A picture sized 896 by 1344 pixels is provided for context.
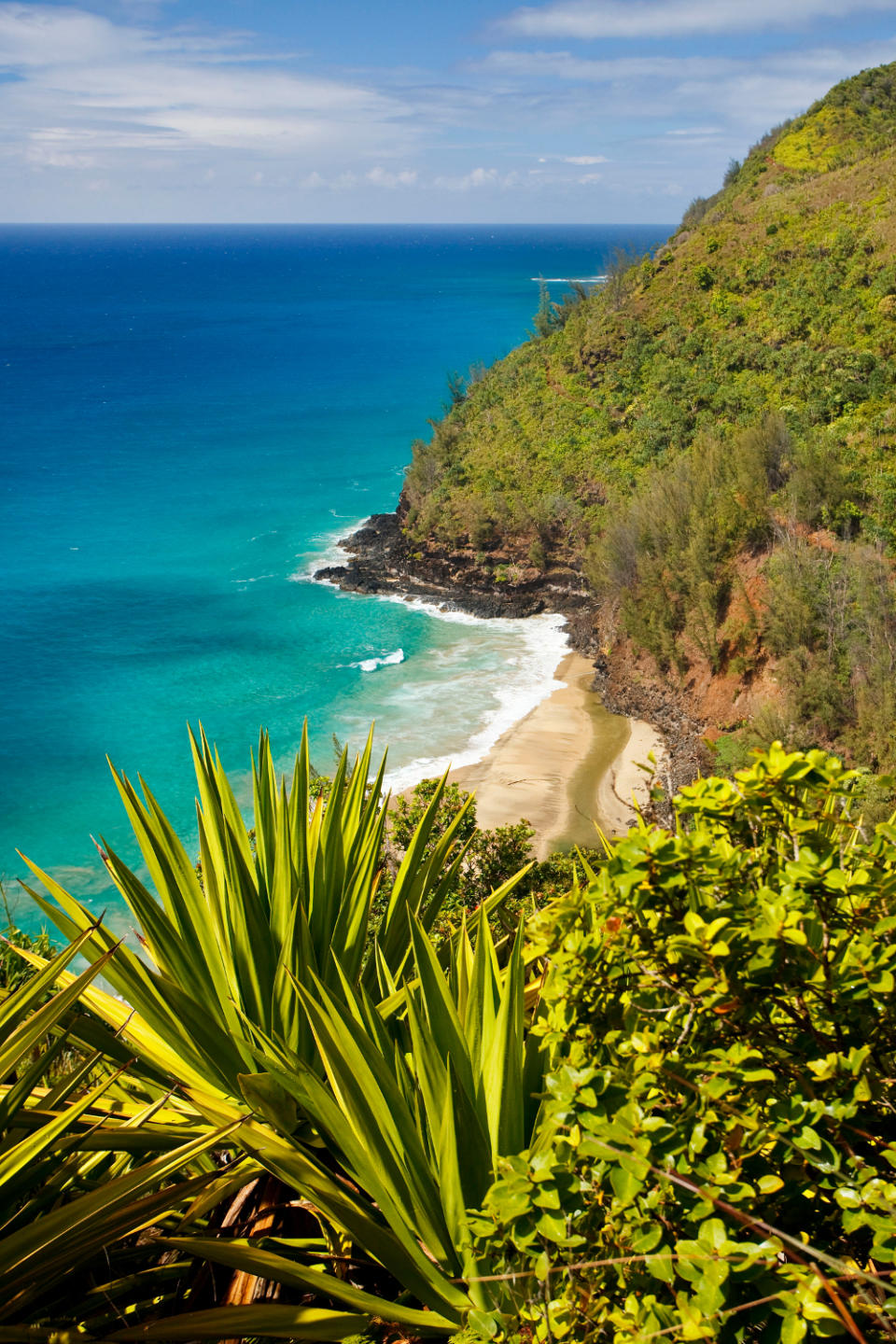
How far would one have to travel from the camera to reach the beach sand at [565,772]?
61.2ft

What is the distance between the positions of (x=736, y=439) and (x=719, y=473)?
4.71 feet

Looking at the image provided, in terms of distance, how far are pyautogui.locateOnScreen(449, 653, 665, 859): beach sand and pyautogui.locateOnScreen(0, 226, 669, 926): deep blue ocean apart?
3.49 feet

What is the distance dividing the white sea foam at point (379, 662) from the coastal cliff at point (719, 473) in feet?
13.9

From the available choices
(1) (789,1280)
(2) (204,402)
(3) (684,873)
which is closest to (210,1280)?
(1) (789,1280)

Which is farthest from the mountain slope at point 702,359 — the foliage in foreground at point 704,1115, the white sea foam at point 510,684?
the foliage in foreground at point 704,1115

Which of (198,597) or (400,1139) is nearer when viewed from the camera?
(400,1139)

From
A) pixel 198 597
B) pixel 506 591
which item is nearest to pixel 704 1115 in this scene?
pixel 506 591

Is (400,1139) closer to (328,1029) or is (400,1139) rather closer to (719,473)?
(328,1029)

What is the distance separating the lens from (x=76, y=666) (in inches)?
1116

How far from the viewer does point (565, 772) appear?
813 inches

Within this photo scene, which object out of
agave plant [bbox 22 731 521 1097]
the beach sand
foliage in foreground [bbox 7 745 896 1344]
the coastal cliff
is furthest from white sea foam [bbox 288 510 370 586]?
foliage in foreground [bbox 7 745 896 1344]

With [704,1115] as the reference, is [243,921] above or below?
below

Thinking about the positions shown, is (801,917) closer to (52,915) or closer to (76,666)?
(52,915)

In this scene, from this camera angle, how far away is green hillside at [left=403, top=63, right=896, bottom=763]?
20.1 meters
